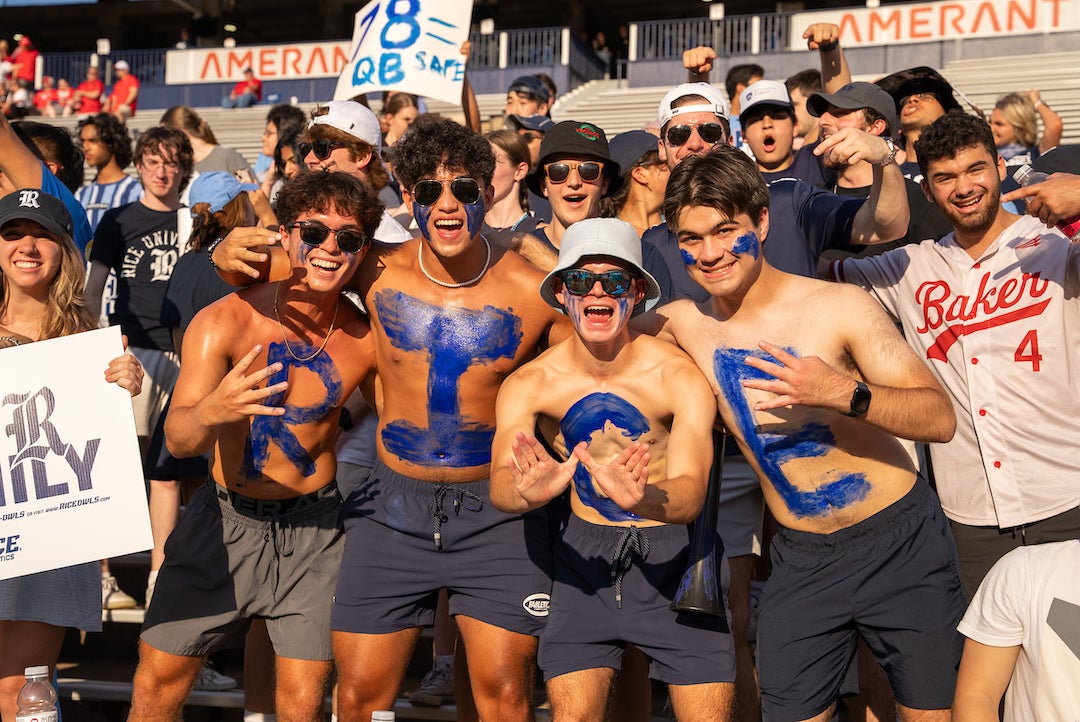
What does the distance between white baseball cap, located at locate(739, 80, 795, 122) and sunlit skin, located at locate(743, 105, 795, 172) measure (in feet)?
0.08

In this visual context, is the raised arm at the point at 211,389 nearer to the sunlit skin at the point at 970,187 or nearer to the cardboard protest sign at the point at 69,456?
the cardboard protest sign at the point at 69,456

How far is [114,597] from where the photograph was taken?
590 cm

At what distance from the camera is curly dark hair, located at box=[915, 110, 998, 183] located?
4.07 meters

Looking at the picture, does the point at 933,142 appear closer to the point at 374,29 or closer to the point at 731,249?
the point at 731,249

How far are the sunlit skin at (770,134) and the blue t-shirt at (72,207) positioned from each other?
3.17m

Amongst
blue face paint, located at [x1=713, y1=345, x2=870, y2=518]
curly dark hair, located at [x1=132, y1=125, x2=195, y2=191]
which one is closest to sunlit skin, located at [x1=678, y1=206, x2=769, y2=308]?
blue face paint, located at [x1=713, y1=345, x2=870, y2=518]

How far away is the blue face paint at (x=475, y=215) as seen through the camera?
4102mm

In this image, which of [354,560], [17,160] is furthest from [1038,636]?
[17,160]

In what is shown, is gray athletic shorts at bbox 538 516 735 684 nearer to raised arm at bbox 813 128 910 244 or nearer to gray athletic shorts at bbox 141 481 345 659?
gray athletic shorts at bbox 141 481 345 659

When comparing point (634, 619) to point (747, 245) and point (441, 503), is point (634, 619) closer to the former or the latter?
point (441, 503)

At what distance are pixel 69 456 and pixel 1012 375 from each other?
3.48m

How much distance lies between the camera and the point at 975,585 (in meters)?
4.05

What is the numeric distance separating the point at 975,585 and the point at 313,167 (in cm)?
336

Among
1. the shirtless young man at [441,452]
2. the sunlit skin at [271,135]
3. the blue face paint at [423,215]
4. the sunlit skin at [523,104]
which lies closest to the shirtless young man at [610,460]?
the shirtless young man at [441,452]
